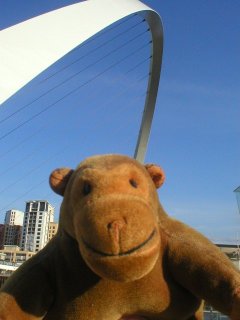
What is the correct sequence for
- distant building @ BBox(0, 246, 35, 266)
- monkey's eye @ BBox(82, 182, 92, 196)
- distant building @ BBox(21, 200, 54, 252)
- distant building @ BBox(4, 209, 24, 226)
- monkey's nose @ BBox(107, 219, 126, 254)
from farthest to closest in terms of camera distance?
distant building @ BBox(4, 209, 24, 226) < distant building @ BBox(21, 200, 54, 252) < distant building @ BBox(0, 246, 35, 266) < monkey's eye @ BBox(82, 182, 92, 196) < monkey's nose @ BBox(107, 219, 126, 254)

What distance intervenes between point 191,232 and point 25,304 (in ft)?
3.87

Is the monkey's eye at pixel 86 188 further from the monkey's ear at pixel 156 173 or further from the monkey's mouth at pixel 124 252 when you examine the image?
the monkey's ear at pixel 156 173

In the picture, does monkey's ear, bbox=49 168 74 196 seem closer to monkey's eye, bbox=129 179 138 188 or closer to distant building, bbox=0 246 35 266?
monkey's eye, bbox=129 179 138 188

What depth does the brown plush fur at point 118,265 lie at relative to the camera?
2227 mm

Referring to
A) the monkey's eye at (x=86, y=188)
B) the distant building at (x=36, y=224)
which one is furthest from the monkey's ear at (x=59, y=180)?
the distant building at (x=36, y=224)

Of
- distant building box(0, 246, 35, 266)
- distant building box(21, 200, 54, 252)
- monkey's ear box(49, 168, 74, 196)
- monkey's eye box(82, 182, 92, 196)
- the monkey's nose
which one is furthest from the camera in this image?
distant building box(21, 200, 54, 252)

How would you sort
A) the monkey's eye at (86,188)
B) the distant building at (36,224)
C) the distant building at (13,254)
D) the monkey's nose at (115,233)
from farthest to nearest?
the distant building at (36,224) < the distant building at (13,254) < the monkey's eye at (86,188) < the monkey's nose at (115,233)

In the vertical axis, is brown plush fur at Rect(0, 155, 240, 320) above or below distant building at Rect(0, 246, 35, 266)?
below

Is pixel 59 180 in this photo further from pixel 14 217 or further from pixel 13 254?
pixel 14 217

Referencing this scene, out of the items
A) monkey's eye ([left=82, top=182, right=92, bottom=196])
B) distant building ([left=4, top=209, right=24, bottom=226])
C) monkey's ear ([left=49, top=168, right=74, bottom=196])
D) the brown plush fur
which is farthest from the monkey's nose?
distant building ([left=4, top=209, right=24, bottom=226])

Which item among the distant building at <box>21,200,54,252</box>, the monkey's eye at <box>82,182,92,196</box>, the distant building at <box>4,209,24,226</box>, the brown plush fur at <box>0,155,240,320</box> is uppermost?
the distant building at <box>4,209,24,226</box>

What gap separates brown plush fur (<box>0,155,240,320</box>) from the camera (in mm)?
2227

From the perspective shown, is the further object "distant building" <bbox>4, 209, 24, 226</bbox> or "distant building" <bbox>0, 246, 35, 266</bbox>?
"distant building" <bbox>4, 209, 24, 226</bbox>

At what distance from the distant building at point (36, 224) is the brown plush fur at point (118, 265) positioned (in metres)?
85.0
